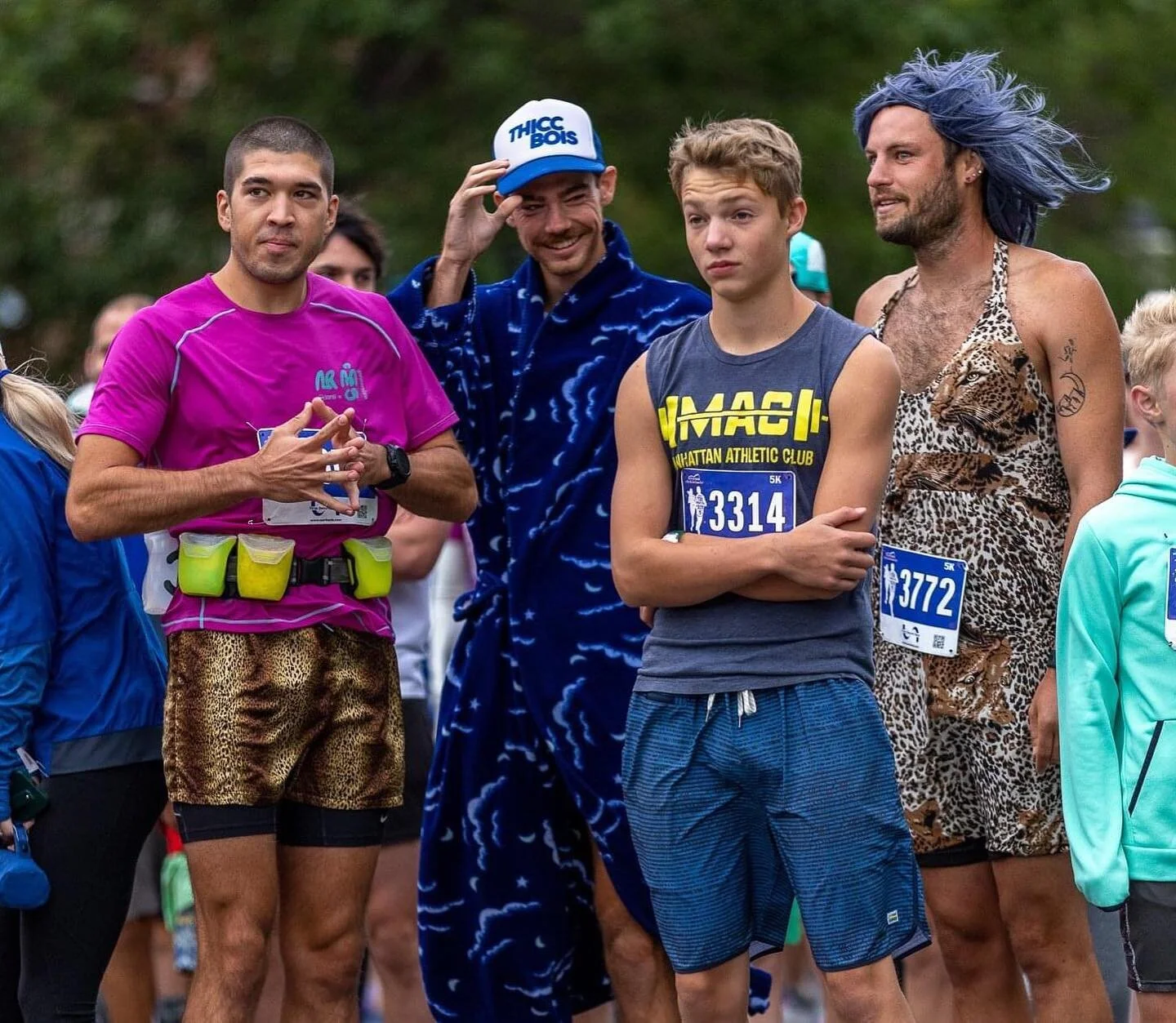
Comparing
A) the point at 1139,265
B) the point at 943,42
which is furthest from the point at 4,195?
the point at 1139,265

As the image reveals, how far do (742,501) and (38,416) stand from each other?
1.72 m

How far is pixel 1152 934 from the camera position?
426cm

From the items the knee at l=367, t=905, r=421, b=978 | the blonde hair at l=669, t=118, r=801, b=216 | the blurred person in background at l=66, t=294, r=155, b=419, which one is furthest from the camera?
the blurred person in background at l=66, t=294, r=155, b=419

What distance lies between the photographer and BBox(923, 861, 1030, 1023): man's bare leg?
5.16m

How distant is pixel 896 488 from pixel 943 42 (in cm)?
948

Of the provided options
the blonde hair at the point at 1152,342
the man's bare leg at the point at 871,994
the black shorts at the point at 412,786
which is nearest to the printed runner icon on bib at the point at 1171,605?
the blonde hair at the point at 1152,342

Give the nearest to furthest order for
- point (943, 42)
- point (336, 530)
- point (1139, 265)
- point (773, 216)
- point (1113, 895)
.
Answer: point (1113, 895), point (773, 216), point (336, 530), point (943, 42), point (1139, 265)

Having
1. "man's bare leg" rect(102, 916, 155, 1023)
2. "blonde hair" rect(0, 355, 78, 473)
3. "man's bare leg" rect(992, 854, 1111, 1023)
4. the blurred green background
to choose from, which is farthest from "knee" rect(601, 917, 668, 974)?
the blurred green background

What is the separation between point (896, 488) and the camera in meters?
5.19

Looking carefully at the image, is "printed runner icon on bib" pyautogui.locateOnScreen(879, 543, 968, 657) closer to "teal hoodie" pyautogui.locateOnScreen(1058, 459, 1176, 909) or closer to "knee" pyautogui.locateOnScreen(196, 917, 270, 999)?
"teal hoodie" pyautogui.locateOnScreen(1058, 459, 1176, 909)

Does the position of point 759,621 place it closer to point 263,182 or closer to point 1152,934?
point 1152,934

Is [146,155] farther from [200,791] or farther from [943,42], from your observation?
[200,791]

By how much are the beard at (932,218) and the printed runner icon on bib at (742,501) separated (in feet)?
3.03

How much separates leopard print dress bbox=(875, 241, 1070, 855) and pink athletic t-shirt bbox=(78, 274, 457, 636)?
131 centimetres
